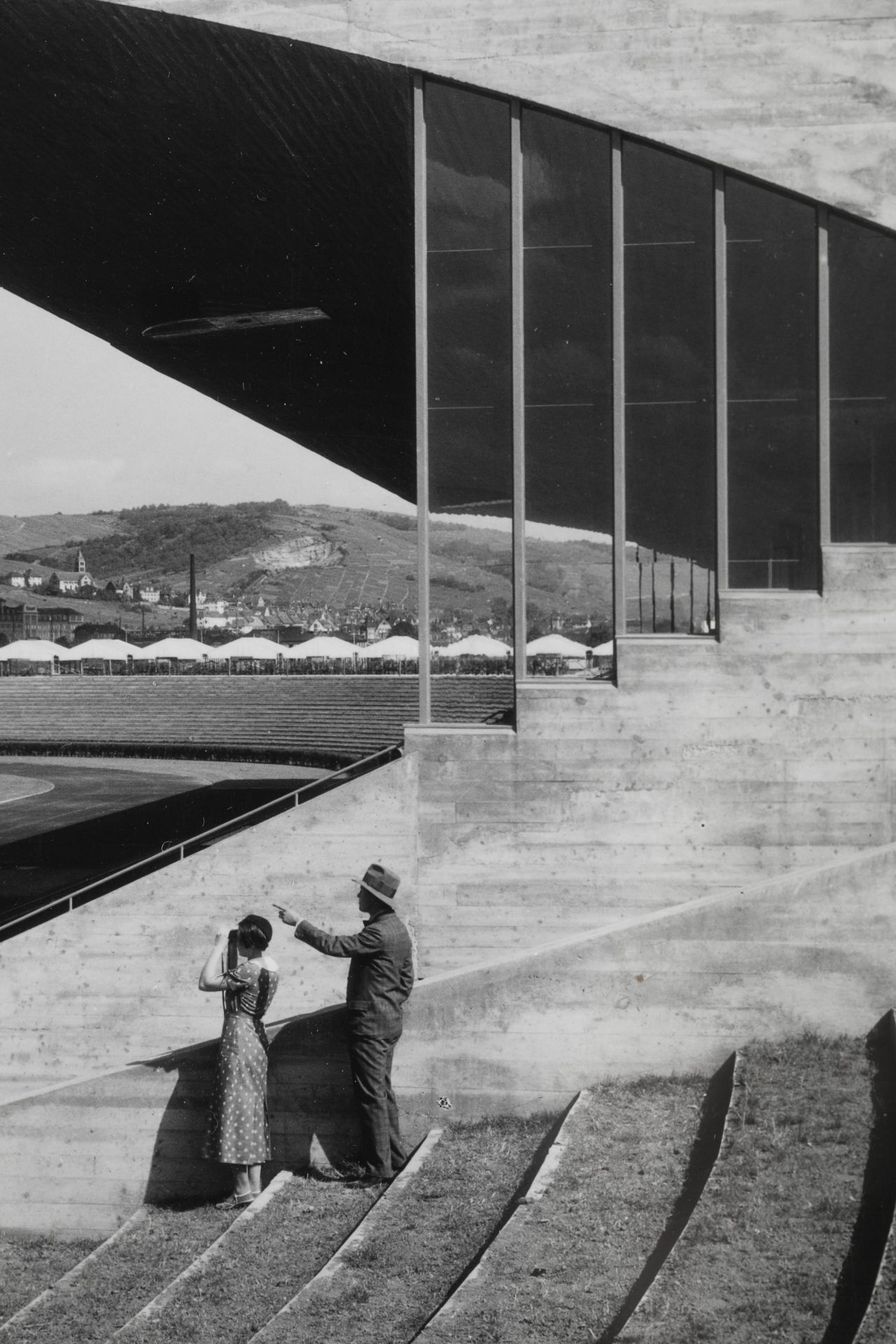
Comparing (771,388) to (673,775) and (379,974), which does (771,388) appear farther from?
(379,974)

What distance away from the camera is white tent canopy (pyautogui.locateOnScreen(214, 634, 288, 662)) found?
178 feet

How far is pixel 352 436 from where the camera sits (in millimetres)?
29141

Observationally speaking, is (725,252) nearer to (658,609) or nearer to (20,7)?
(658,609)

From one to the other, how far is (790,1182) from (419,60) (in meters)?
8.22

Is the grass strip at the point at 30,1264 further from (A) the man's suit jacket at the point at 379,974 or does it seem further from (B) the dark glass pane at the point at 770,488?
Result: (B) the dark glass pane at the point at 770,488

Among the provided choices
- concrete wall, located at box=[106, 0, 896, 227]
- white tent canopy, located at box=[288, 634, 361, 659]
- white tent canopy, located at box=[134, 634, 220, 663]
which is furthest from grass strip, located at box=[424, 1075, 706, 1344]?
white tent canopy, located at box=[134, 634, 220, 663]

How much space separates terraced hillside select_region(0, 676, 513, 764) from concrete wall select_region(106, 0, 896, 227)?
26.3 m

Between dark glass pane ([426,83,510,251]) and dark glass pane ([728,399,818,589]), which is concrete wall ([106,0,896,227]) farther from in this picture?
dark glass pane ([728,399,818,589])

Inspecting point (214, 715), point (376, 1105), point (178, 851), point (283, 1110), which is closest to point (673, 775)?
point (376, 1105)

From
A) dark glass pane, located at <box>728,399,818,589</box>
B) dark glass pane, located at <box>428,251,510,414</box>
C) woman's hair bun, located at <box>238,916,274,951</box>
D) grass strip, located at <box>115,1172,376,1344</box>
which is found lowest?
grass strip, located at <box>115,1172,376,1344</box>

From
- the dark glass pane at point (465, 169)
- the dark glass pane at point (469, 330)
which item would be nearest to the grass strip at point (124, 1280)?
the dark glass pane at point (469, 330)

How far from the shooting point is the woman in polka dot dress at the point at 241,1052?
782cm

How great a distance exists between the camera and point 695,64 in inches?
377

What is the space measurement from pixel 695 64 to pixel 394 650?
143 feet
